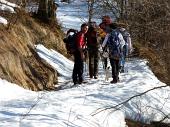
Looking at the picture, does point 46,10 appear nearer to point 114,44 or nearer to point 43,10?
point 43,10

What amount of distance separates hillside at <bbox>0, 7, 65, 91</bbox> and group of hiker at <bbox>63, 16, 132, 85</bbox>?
1062 mm

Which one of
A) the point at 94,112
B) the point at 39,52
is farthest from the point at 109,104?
the point at 39,52

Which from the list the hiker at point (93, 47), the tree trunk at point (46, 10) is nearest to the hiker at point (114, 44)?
the hiker at point (93, 47)

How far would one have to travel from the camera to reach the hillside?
1457 centimetres

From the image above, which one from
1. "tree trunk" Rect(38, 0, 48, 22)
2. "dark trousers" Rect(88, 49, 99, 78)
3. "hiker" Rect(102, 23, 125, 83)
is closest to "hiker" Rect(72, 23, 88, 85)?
"hiker" Rect(102, 23, 125, 83)

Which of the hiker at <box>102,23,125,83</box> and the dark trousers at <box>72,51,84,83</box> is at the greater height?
the hiker at <box>102,23,125,83</box>

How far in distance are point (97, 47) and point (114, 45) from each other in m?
0.85

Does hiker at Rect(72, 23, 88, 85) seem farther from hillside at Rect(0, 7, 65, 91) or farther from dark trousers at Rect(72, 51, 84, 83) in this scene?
hillside at Rect(0, 7, 65, 91)

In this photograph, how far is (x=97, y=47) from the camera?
55.5ft

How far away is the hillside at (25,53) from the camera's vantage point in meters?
14.6

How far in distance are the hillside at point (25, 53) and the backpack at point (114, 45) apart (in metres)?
1.95

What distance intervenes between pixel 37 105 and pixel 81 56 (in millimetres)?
5231

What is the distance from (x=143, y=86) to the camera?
15.7 meters

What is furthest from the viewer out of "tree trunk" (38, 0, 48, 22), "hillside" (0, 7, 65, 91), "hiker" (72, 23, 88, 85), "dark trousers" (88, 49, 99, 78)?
"tree trunk" (38, 0, 48, 22)
